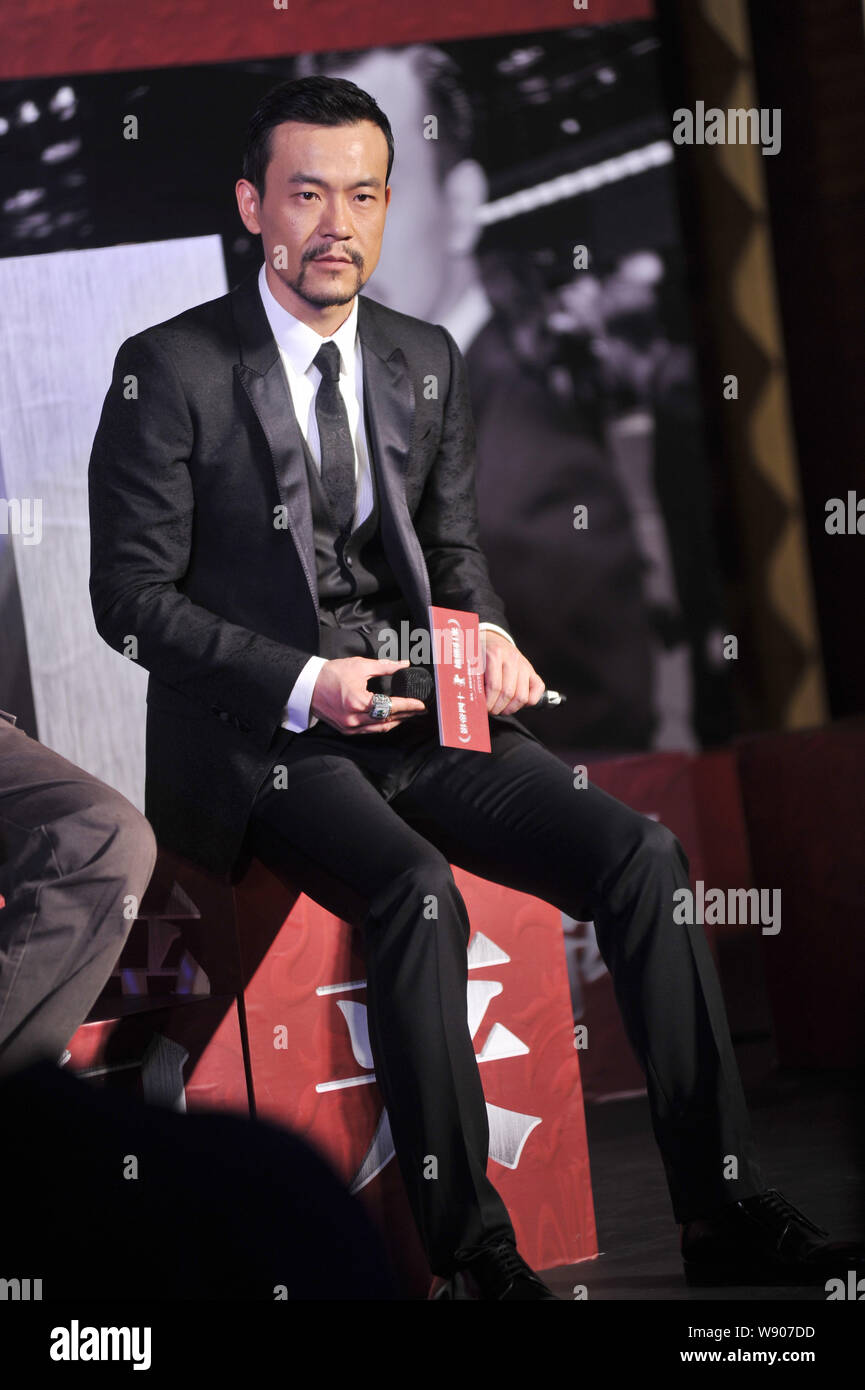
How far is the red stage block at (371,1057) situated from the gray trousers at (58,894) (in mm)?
180

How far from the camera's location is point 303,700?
1.82 m

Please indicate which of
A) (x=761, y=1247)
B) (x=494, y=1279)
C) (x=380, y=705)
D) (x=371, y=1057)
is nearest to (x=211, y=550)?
(x=380, y=705)

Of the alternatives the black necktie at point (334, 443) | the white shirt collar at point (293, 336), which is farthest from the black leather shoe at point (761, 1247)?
the white shirt collar at point (293, 336)

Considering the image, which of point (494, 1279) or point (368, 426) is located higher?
point (368, 426)

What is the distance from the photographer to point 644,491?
345 cm

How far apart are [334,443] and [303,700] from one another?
0.36 meters

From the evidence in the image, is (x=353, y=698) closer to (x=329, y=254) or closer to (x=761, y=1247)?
(x=329, y=254)

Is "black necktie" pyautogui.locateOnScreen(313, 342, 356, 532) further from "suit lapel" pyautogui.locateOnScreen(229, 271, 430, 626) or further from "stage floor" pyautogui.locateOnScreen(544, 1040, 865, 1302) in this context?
"stage floor" pyautogui.locateOnScreen(544, 1040, 865, 1302)

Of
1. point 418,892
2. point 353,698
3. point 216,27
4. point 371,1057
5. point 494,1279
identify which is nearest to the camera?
point 494,1279

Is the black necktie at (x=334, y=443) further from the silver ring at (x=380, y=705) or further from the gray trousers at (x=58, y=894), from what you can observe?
the gray trousers at (x=58, y=894)

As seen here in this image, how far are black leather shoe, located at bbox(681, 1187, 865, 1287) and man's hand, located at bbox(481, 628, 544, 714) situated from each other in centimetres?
65

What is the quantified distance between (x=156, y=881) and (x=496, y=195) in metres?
1.83
